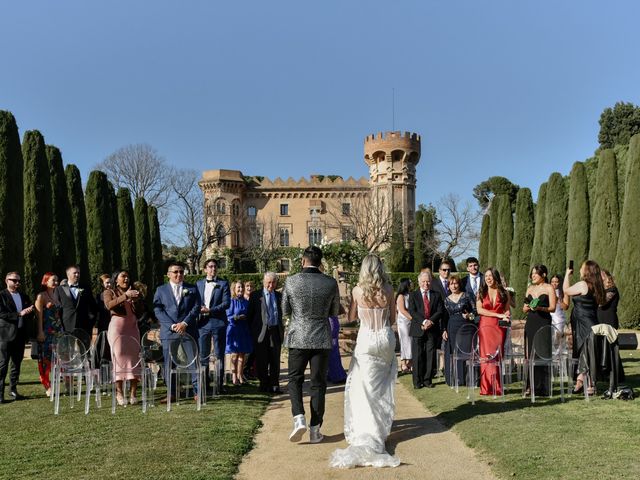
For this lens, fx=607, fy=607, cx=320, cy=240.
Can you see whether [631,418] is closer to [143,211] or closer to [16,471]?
[16,471]

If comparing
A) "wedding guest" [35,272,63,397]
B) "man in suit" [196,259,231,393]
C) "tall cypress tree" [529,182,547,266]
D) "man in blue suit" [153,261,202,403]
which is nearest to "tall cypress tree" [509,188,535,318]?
"tall cypress tree" [529,182,547,266]

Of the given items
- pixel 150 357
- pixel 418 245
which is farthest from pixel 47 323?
pixel 418 245

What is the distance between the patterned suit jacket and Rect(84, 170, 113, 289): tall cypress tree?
18179 millimetres

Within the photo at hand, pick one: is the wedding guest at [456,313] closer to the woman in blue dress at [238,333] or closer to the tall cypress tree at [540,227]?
the woman in blue dress at [238,333]

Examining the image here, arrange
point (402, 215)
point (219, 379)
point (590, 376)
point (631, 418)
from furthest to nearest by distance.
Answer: point (402, 215) < point (219, 379) < point (590, 376) < point (631, 418)

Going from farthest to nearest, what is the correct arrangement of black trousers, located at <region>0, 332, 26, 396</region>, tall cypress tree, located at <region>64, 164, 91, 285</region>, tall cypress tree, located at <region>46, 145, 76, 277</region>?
tall cypress tree, located at <region>64, 164, 91, 285</region> < tall cypress tree, located at <region>46, 145, 76, 277</region> < black trousers, located at <region>0, 332, 26, 396</region>

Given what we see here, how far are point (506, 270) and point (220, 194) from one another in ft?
122

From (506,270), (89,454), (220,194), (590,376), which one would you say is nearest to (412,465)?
(89,454)

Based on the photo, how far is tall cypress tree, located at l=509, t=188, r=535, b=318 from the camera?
25000 millimetres

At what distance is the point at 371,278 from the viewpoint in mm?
5484

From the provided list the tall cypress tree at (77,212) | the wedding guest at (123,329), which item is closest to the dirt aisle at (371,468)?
the wedding guest at (123,329)

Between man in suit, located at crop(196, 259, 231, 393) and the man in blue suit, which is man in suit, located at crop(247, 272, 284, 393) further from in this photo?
the man in blue suit

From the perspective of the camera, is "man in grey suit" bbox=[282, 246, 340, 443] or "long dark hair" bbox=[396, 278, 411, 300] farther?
"long dark hair" bbox=[396, 278, 411, 300]

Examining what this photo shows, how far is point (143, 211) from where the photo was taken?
28.2m
